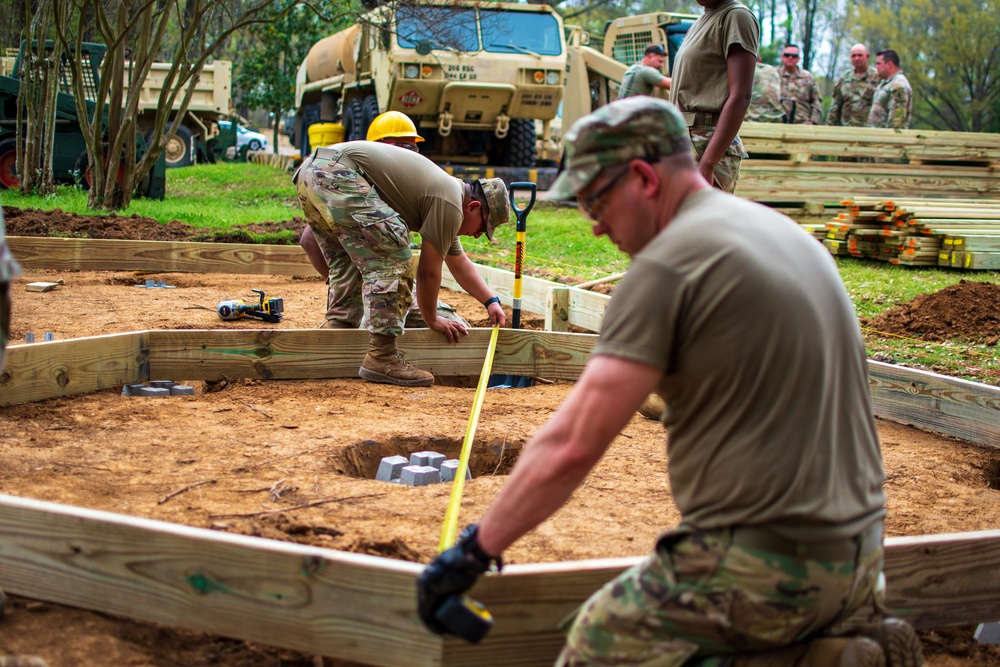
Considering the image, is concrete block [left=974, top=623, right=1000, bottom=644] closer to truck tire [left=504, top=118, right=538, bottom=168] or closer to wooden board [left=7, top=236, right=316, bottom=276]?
wooden board [left=7, top=236, right=316, bottom=276]

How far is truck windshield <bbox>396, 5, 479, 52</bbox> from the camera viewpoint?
44.8ft

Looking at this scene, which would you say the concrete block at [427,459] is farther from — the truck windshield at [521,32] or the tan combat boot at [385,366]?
the truck windshield at [521,32]

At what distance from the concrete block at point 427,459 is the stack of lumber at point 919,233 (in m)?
7.20

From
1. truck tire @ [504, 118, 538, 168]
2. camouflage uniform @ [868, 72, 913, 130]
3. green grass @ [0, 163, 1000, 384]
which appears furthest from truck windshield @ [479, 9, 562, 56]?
camouflage uniform @ [868, 72, 913, 130]

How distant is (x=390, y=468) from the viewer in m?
4.13

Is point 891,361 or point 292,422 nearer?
point 292,422

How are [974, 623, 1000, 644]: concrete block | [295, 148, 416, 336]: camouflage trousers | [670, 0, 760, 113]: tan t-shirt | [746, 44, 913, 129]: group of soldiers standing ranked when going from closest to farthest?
[974, 623, 1000, 644]: concrete block → [670, 0, 760, 113]: tan t-shirt → [295, 148, 416, 336]: camouflage trousers → [746, 44, 913, 129]: group of soldiers standing

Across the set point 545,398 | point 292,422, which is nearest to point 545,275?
point 545,398

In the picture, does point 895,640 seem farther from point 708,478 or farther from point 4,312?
point 4,312

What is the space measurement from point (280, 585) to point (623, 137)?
1.33 m

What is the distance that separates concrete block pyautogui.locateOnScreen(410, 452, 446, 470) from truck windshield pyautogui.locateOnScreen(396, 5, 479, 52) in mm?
9815

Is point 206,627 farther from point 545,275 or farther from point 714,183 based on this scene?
point 545,275

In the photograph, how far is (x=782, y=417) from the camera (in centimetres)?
195

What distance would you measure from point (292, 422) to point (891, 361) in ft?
11.7
